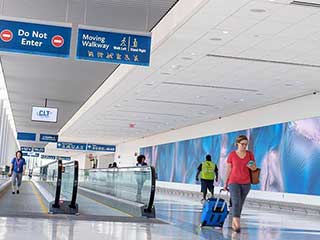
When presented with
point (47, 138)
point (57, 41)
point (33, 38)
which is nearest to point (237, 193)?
point (57, 41)

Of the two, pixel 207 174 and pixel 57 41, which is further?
pixel 207 174

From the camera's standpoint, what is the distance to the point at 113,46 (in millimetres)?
12406

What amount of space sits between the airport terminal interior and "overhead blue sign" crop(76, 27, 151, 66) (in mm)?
23

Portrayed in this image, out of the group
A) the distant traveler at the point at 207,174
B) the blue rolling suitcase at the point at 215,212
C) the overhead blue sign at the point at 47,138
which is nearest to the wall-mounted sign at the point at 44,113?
the overhead blue sign at the point at 47,138

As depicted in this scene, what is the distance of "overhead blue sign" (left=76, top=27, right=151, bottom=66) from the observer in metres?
12.3

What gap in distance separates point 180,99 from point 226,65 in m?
7.23

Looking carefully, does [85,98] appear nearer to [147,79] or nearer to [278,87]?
[147,79]

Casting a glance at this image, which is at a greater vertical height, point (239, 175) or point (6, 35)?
point (6, 35)

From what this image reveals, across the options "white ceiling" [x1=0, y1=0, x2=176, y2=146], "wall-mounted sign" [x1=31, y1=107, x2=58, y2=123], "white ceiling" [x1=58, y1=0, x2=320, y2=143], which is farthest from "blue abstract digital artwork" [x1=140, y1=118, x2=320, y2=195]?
"wall-mounted sign" [x1=31, y1=107, x2=58, y2=123]

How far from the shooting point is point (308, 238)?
9.46m

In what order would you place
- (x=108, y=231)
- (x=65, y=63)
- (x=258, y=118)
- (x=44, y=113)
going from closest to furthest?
1. (x=108, y=231)
2. (x=65, y=63)
3. (x=258, y=118)
4. (x=44, y=113)

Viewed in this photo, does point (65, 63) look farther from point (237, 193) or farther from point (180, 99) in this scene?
point (237, 193)

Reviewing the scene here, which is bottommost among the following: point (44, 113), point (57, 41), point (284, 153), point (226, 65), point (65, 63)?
point (284, 153)

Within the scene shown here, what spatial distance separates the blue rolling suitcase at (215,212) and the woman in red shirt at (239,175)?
0.68 m
